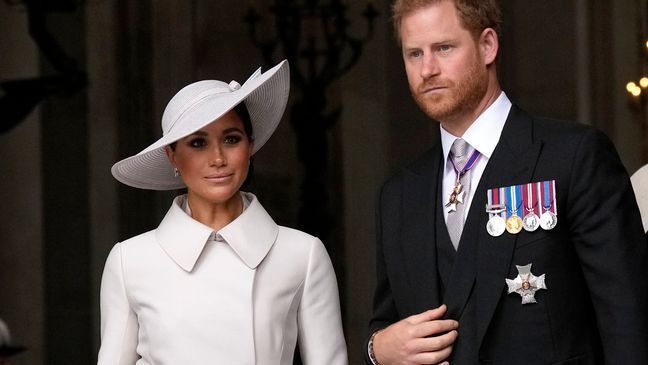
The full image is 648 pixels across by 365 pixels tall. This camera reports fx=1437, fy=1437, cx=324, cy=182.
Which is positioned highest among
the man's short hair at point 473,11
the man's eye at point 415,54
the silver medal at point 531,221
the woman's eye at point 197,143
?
the man's short hair at point 473,11

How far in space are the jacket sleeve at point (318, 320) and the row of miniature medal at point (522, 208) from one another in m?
0.59

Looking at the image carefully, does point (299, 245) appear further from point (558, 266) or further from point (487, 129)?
point (558, 266)

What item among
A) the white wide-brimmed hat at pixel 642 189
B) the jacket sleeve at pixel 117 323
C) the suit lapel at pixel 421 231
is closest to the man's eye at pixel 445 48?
the suit lapel at pixel 421 231

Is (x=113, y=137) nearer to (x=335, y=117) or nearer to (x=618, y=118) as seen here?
(x=335, y=117)

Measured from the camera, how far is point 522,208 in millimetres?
3539

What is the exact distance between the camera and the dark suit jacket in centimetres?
344

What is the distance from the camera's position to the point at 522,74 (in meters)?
6.65

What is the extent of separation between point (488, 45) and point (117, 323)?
1.26 meters

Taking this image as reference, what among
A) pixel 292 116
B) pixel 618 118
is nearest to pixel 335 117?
pixel 292 116

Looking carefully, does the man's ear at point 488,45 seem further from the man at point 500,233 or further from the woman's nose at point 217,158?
the woman's nose at point 217,158

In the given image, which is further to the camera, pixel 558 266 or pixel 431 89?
pixel 431 89

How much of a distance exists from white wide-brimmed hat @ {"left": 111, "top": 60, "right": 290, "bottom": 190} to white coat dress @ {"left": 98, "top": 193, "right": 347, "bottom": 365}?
163 millimetres

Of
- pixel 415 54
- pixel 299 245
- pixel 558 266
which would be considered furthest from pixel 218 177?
pixel 558 266

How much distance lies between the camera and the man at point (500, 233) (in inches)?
136
